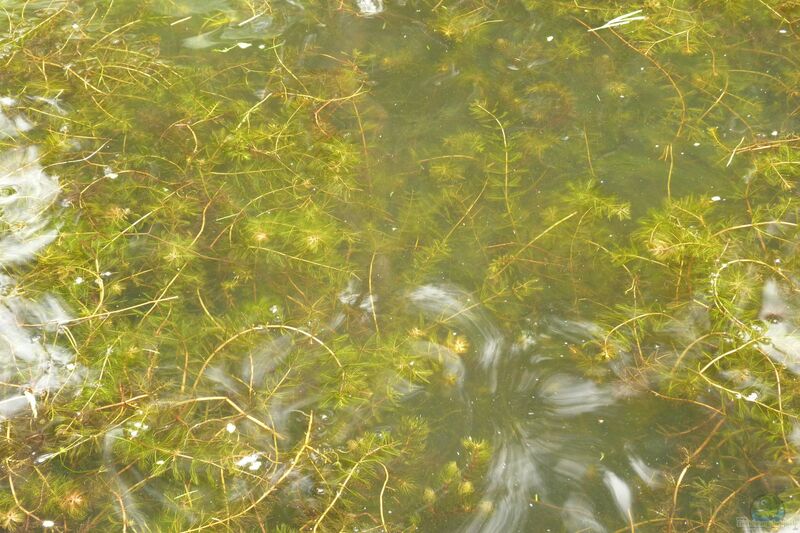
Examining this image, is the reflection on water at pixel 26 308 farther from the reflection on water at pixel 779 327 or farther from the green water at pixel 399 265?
the reflection on water at pixel 779 327

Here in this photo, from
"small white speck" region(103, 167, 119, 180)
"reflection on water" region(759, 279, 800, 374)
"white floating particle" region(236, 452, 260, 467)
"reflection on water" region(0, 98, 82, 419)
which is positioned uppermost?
"small white speck" region(103, 167, 119, 180)

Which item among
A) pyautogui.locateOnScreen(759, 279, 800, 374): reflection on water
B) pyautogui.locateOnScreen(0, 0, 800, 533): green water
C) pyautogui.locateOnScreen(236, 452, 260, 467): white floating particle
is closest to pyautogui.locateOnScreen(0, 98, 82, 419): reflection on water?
pyautogui.locateOnScreen(0, 0, 800, 533): green water

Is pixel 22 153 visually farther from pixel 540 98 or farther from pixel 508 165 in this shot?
pixel 540 98

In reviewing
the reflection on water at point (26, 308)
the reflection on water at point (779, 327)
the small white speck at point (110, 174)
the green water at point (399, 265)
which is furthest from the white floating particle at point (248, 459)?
the reflection on water at point (779, 327)

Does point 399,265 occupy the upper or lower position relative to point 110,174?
lower

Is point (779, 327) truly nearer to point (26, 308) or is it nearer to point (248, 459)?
point (248, 459)

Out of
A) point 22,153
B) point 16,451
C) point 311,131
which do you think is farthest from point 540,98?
point 16,451

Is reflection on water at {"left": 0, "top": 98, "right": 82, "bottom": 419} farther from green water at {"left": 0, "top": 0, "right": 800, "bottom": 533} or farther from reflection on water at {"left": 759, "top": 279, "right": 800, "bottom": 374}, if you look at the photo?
reflection on water at {"left": 759, "top": 279, "right": 800, "bottom": 374}

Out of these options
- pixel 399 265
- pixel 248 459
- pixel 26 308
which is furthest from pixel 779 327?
pixel 26 308
